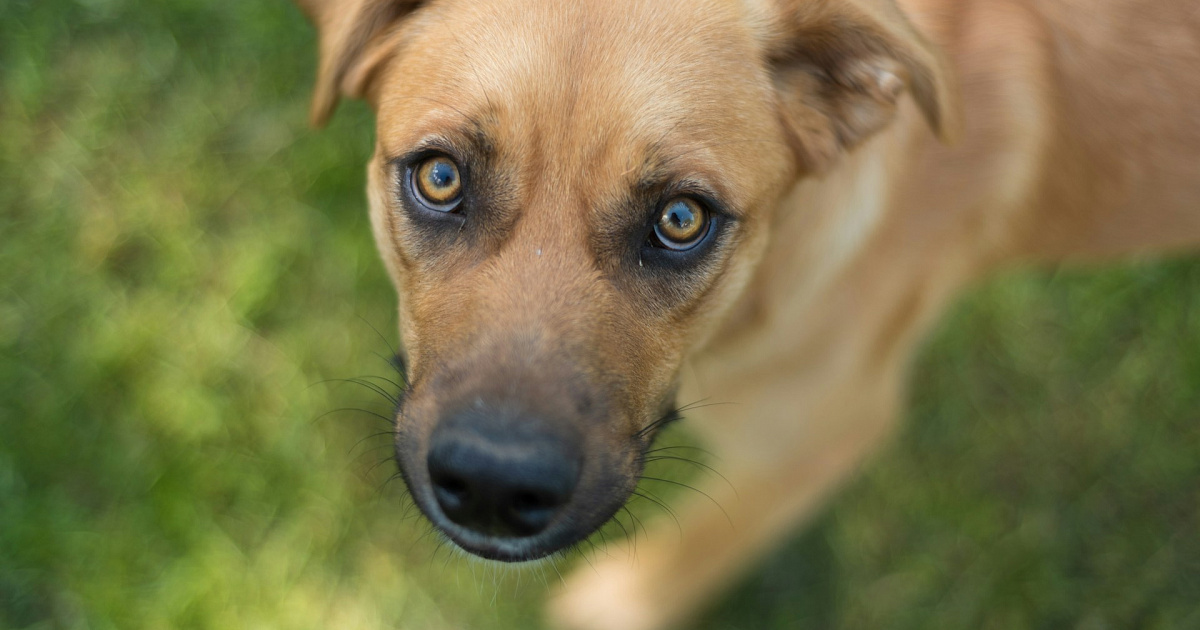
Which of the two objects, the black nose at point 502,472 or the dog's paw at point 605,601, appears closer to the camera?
the black nose at point 502,472

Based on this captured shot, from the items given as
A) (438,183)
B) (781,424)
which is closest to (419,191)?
(438,183)

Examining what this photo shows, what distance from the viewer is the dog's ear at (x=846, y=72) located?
232 centimetres

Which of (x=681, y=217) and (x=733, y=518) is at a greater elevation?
(x=681, y=217)

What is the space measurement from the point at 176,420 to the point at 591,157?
3049mm

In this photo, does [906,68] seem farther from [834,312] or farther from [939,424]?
[939,424]

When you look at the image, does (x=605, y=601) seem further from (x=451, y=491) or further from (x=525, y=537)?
(x=451, y=491)

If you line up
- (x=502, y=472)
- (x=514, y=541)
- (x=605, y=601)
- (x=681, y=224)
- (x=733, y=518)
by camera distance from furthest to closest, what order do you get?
1. (x=605, y=601)
2. (x=733, y=518)
3. (x=681, y=224)
4. (x=514, y=541)
5. (x=502, y=472)

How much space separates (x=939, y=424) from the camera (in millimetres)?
4812

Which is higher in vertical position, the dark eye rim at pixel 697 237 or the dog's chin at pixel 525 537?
the dark eye rim at pixel 697 237

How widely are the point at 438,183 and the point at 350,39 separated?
0.57 metres

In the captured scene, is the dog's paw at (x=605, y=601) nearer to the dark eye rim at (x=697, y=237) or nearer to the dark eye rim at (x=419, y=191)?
the dark eye rim at (x=697, y=237)

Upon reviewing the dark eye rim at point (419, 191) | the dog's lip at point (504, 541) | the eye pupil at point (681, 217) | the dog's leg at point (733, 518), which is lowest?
the dog's leg at point (733, 518)

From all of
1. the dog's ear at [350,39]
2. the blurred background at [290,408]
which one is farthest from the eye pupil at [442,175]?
the blurred background at [290,408]

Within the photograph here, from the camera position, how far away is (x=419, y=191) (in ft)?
7.82
